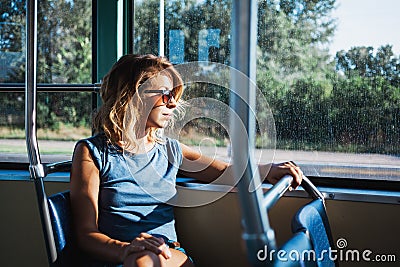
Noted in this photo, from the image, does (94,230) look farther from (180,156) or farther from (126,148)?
(180,156)

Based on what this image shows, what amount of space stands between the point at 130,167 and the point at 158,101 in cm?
23

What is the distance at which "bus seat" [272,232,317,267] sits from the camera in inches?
38.7

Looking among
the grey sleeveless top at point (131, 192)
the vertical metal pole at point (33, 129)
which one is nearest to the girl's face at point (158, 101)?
the grey sleeveless top at point (131, 192)

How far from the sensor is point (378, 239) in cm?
167

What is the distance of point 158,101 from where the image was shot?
164 cm

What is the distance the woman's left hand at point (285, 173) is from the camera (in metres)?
1.57

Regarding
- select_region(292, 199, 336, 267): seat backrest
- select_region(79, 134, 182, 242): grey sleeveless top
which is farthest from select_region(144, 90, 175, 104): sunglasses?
select_region(292, 199, 336, 267): seat backrest

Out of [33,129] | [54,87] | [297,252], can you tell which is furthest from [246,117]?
[54,87]

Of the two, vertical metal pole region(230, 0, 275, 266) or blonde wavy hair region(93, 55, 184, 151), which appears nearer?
vertical metal pole region(230, 0, 275, 266)

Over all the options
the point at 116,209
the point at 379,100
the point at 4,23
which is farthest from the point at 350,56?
the point at 4,23

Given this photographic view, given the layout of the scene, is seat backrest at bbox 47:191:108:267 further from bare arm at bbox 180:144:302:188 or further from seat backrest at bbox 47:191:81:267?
bare arm at bbox 180:144:302:188

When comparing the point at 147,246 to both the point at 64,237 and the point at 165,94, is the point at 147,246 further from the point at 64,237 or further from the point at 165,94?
the point at 165,94

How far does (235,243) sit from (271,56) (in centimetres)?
68

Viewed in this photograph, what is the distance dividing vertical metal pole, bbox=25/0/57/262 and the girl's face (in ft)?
1.17
